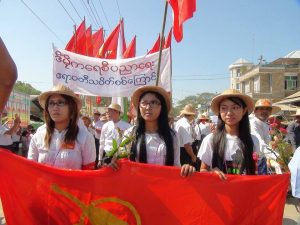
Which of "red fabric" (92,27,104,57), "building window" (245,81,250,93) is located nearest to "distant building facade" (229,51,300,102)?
"building window" (245,81,250,93)

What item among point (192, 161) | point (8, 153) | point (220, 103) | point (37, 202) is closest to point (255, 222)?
point (220, 103)

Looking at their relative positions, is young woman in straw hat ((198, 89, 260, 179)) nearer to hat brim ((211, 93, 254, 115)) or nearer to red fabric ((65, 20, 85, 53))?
hat brim ((211, 93, 254, 115))

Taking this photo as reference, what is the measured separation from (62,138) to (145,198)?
91 cm

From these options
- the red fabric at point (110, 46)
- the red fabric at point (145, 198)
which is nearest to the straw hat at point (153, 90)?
the red fabric at point (145, 198)

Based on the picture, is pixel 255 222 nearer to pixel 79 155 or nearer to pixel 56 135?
pixel 79 155

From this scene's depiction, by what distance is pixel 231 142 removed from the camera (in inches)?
126

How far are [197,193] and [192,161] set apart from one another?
4674 mm

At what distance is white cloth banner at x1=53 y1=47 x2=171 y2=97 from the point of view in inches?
274

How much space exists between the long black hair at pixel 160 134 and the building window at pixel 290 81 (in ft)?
161

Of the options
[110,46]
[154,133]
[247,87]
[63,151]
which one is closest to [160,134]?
[154,133]

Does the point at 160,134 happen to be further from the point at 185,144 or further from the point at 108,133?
the point at 108,133

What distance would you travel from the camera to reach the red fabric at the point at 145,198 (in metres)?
2.82

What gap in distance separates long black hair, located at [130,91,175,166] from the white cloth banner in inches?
140

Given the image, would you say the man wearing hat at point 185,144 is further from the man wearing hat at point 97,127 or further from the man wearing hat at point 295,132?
the man wearing hat at point 97,127
